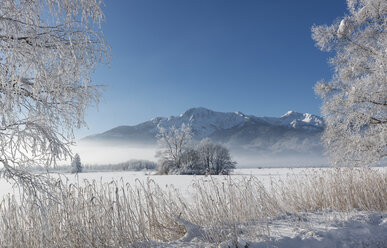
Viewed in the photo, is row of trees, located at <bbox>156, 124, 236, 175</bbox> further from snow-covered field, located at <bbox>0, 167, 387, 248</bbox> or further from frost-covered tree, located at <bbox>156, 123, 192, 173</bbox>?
snow-covered field, located at <bbox>0, 167, 387, 248</bbox>

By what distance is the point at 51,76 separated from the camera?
3174mm

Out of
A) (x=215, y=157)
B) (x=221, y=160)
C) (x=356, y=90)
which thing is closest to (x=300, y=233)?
(x=356, y=90)

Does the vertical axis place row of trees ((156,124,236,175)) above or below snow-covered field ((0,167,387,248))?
above

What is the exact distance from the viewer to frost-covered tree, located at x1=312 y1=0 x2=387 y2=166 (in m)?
8.43

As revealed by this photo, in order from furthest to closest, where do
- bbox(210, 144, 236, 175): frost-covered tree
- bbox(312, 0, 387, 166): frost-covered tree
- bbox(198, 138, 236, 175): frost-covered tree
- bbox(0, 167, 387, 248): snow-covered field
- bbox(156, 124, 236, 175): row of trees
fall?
bbox(210, 144, 236, 175): frost-covered tree → bbox(198, 138, 236, 175): frost-covered tree → bbox(156, 124, 236, 175): row of trees → bbox(312, 0, 387, 166): frost-covered tree → bbox(0, 167, 387, 248): snow-covered field

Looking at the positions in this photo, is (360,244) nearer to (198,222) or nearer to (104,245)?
(198,222)

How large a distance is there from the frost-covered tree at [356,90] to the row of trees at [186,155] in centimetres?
2633

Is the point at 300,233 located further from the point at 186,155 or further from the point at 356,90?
the point at 186,155

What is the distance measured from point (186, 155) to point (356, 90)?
2967 cm

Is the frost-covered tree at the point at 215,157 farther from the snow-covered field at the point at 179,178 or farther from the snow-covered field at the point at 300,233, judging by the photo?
the snow-covered field at the point at 300,233

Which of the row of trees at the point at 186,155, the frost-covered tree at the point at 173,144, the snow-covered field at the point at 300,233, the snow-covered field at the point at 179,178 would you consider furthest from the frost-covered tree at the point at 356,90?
the frost-covered tree at the point at 173,144

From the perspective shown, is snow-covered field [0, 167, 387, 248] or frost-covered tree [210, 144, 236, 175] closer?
snow-covered field [0, 167, 387, 248]

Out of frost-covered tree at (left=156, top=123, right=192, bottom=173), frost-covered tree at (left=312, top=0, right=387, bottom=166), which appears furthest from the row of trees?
frost-covered tree at (left=312, top=0, right=387, bottom=166)

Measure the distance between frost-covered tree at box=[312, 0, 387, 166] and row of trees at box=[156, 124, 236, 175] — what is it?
26.3 metres
